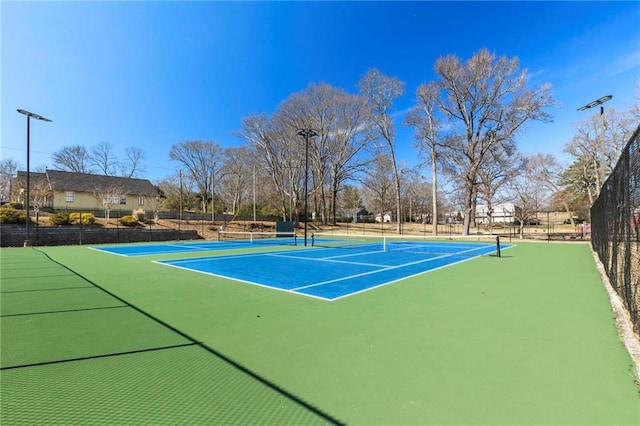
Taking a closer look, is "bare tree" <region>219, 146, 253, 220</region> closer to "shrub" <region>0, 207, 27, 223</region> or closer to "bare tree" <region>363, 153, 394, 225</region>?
"bare tree" <region>363, 153, 394, 225</region>

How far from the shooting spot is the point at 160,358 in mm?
3193

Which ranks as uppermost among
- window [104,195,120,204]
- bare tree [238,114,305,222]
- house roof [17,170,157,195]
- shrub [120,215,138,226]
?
bare tree [238,114,305,222]

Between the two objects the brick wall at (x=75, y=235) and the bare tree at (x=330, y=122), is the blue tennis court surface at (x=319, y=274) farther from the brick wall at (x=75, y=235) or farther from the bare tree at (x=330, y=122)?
the bare tree at (x=330, y=122)

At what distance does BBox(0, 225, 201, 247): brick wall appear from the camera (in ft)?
61.6

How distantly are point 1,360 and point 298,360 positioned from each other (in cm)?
301

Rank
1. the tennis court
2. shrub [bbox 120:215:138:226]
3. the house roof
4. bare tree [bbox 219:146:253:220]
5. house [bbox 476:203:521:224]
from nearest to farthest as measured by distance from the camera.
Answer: the tennis court → house [bbox 476:203:521:224] → shrub [bbox 120:215:138:226] → the house roof → bare tree [bbox 219:146:253:220]

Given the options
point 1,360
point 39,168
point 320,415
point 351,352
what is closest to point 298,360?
point 351,352

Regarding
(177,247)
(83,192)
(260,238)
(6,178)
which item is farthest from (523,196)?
(6,178)

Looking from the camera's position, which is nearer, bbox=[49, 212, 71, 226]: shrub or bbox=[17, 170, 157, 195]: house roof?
bbox=[49, 212, 71, 226]: shrub

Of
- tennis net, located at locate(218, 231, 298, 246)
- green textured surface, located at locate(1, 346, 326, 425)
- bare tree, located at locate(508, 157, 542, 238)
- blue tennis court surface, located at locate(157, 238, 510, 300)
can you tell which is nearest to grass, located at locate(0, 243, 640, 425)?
green textured surface, located at locate(1, 346, 326, 425)

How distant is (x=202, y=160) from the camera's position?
5412cm

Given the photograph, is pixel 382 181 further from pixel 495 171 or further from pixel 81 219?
pixel 81 219

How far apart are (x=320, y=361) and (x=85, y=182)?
4321cm

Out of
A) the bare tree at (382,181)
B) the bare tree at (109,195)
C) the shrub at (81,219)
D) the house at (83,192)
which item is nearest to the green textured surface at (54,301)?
the shrub at (81,219)
